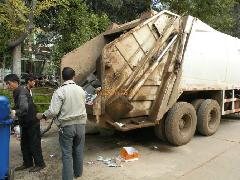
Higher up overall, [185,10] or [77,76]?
[185,10]

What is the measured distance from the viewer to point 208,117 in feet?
25.1

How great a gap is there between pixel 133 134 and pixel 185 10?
7.18m

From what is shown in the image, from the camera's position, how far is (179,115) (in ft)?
22.1

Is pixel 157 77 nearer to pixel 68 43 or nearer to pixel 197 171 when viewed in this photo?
pixel 197 171

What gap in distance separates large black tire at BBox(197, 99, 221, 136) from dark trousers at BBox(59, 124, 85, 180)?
3.39 m

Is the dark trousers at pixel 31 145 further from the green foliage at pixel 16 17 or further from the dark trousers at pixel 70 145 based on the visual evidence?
the green foliage at pixel 16 17

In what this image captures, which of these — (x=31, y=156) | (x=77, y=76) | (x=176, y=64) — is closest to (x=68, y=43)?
(x=77, y=76)

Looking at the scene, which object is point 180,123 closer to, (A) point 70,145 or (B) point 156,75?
(B) point 156,75

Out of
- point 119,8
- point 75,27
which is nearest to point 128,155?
point 75,27

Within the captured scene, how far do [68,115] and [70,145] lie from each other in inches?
16.1

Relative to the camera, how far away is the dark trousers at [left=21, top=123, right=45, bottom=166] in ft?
17.5

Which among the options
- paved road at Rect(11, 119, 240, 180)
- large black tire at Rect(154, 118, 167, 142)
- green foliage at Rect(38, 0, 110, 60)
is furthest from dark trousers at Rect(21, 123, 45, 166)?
green foliage at Rect(38, 0, 110, 60)

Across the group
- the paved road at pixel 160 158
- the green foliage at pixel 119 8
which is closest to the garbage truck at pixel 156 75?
the paved road at pixel 160 158

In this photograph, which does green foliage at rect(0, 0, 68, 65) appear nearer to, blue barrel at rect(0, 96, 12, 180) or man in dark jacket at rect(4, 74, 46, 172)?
man in dark jacket at rect(4, 74, 46, 172)
